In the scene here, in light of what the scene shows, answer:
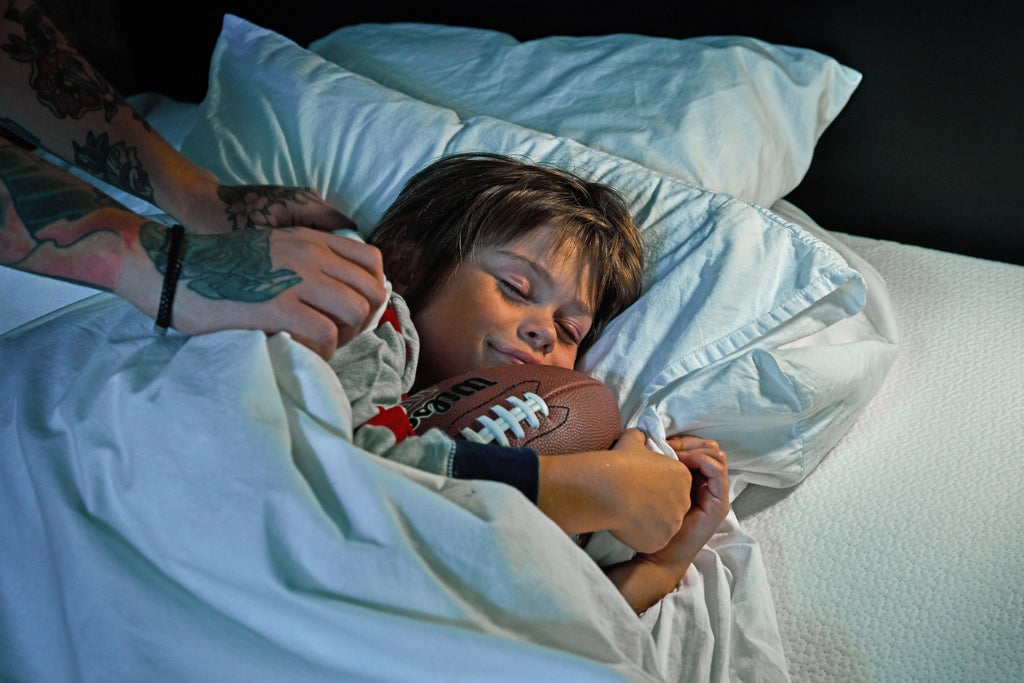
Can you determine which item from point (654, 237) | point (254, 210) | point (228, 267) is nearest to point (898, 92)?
point (654, 237)

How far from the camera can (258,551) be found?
775mm

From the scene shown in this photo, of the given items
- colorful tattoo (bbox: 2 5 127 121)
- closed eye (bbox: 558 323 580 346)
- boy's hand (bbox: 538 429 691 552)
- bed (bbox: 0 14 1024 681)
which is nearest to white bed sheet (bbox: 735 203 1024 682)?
bed (bbox: 0 14 1024 681)

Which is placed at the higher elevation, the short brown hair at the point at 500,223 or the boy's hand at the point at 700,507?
the short brown hair at the point at 500,223

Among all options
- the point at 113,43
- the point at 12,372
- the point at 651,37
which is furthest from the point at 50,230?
the point at 113,43

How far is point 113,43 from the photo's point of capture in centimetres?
208

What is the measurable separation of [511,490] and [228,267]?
0.35 m

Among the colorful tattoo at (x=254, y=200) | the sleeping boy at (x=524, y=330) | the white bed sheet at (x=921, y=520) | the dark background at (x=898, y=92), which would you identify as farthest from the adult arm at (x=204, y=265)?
the dark background at (x=898, y=92)

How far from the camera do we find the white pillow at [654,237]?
1.25 meters

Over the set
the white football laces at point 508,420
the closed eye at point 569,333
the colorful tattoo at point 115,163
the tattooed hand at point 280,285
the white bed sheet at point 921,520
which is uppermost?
the tattooed hand at point 280,285

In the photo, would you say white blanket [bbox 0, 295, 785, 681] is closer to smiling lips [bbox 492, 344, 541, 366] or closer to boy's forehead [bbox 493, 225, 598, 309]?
smiling lips [bbox 492, 344, 541, 366]

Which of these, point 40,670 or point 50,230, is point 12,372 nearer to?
point 50,230

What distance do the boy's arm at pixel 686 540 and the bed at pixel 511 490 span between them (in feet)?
0.09

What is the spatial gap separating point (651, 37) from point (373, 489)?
1.17m

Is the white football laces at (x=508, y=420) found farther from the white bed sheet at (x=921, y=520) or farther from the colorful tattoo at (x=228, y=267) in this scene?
the white bed sheet at (x=921, y=520)
